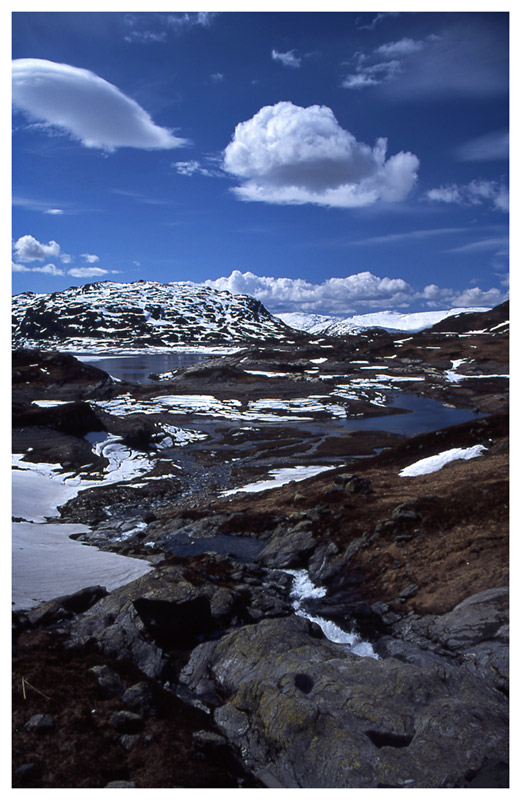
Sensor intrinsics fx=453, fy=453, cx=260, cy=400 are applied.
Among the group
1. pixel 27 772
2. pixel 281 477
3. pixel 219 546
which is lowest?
pixel 219 546

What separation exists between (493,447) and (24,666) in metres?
35.9

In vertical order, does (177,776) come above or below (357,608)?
above

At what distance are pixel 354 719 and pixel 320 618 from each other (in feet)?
30.3

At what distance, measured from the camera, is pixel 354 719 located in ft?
33.1

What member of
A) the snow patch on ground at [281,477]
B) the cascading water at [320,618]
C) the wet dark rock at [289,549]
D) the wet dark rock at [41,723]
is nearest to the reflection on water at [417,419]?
the snow patch on ground at [281,477]

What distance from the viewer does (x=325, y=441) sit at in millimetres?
64938

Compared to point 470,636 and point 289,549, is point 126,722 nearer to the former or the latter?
point 470,636

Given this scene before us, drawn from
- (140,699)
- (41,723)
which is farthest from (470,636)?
(41,723)

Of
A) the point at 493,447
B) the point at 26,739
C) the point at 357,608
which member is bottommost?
the point at 357,608

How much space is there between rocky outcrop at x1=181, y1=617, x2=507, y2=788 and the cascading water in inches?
127

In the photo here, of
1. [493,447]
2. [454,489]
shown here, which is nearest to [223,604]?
[454,489]

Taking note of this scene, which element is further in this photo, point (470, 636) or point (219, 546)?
point (219, 546)

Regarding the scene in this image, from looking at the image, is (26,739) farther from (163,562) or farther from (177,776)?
→ (163,562)

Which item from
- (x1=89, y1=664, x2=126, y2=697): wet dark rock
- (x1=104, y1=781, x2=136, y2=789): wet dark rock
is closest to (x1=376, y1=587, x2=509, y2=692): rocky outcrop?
(x1=89, y1=664, x2=126, y2=697): wet dark rock
